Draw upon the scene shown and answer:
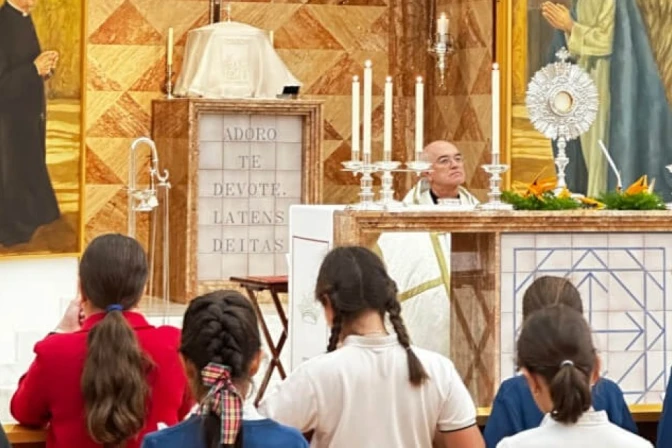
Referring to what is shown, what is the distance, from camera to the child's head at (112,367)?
4617 mm

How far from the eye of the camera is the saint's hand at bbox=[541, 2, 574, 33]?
13.5 meters

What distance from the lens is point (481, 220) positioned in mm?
7539

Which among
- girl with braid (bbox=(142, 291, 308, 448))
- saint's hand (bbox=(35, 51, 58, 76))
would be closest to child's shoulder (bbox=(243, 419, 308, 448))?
girl with braid (bbox=(142, 291, 308, 448))

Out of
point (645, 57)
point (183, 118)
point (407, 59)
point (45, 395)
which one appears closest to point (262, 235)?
point (183, 118)

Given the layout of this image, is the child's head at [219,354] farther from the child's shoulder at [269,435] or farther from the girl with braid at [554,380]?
the girl with braid at [554,380]

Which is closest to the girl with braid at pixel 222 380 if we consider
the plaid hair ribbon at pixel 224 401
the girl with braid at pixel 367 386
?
the plaid hair ribbon at pixel 224 401

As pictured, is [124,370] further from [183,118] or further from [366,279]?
[183,118]

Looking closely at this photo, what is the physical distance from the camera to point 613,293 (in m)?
7.64

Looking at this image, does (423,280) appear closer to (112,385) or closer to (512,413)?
(512,413)

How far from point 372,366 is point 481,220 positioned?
3.00m

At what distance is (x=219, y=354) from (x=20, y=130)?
28.0 ft

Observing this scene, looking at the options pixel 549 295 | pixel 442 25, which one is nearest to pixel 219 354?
pixel 549 295

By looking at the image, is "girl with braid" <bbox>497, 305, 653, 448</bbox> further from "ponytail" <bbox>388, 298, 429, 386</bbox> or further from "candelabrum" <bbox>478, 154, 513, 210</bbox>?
"candelabrum" <bbox>478, 154, 513, 210</bbox>

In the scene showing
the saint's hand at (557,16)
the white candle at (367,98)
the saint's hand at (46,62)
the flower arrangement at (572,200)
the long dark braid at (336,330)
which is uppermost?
the saint's hand at (557,16)
